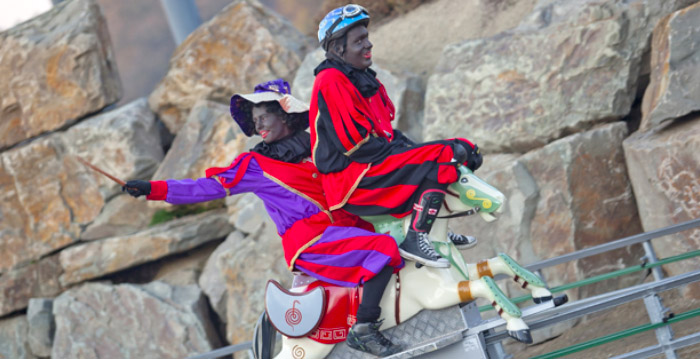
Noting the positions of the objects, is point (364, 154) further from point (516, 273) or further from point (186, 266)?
point (186, 266)

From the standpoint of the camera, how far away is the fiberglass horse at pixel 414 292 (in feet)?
9.99

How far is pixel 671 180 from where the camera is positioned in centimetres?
495

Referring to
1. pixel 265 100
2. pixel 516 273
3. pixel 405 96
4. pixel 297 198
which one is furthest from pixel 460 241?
pixel 405 96

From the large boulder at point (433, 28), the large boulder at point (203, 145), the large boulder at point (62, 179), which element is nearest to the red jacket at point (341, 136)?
the large boulder at point (433, 28)

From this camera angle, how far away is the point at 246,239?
705 centimetres

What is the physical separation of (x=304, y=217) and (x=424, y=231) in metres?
0.62

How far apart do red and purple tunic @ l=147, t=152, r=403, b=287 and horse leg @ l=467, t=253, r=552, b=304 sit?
1.39 ft

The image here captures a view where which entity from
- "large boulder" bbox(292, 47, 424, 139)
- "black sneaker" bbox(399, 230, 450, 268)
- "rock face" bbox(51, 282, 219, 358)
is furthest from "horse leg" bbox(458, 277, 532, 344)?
"rock face" bbox(51, 282, 219, 358)

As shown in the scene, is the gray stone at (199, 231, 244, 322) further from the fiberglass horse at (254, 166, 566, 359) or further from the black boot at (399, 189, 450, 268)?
Result: the black boot at (399, 189, 450, 268)

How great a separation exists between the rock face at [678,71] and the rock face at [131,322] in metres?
4.69

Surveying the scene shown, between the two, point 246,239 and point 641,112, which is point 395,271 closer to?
point 641,112

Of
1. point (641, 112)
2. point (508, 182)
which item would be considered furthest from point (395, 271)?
point (641, 112)

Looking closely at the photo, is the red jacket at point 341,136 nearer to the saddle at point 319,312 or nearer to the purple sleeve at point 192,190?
the saddle at point 319,312

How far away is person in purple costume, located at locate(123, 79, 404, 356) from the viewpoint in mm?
3107
